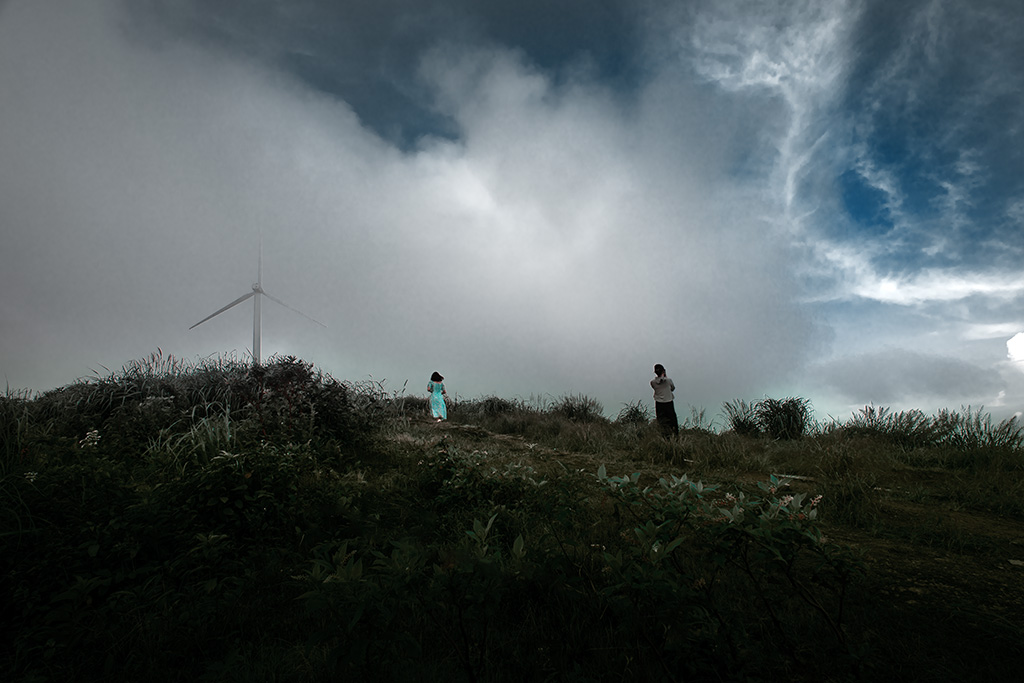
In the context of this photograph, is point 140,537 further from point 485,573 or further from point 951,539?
point 951,539

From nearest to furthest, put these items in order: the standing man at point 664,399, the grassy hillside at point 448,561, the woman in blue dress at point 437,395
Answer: the grassy hillside at point 448,561
the standing man at point 664,399
the woman in blue dress at point 437,395

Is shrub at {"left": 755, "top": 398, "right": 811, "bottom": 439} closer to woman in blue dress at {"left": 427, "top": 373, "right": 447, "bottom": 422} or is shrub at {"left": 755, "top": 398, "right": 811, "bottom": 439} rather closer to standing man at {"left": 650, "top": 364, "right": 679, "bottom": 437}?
standing man at {"left": 650, "top": 364, "right": 679, "bottom": 437}

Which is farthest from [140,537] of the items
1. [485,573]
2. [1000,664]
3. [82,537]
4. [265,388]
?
[1000,664]

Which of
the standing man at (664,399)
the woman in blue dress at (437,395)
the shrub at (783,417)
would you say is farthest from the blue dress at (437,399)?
the shrub at (783,417)

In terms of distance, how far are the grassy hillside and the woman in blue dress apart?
7.57 m

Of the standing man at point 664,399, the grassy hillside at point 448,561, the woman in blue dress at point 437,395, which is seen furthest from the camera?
the woman in blue dress at point 437,395

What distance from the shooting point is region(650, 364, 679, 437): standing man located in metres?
13.5

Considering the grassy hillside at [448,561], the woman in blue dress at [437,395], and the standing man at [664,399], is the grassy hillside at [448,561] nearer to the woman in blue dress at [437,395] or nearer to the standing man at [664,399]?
the standing man at [664,399]

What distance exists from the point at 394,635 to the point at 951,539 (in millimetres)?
5445

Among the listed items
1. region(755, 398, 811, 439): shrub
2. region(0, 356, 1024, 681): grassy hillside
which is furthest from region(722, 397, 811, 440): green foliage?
region(0, 356, 1024, 681): grassy hillside

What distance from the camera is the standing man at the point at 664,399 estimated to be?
13453 mm

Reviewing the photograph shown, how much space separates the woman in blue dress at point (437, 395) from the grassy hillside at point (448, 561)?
24.8 feet

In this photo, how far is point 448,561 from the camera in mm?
3799

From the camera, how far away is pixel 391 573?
2.21 m
